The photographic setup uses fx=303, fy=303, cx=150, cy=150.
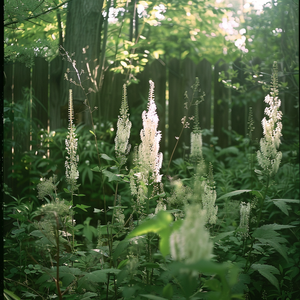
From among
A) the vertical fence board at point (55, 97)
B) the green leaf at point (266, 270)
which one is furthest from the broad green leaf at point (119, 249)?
the vertical fence board at point (55, 97)

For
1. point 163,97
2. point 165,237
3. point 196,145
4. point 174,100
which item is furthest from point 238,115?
point 165,237

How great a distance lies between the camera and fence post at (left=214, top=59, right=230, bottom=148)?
4285 mm

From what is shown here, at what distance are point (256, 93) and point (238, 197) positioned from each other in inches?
75.8

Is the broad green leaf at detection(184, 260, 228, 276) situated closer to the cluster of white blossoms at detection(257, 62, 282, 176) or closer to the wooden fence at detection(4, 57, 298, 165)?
the cluster of white blossoms at detection(257, 62, 282, 176)

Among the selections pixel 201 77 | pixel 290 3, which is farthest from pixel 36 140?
pixel 290 3

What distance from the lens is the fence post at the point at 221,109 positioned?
4.29m

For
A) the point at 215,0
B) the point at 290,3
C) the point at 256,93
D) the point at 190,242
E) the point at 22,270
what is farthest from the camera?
the point at 215,0

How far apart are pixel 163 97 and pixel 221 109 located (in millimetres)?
1000

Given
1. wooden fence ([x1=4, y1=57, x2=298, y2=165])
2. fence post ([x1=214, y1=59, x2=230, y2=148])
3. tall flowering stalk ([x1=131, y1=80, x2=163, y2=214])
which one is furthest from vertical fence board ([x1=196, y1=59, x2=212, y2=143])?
tall flowering stalk ([x1=131, y1=80, x2=163, y2=214])

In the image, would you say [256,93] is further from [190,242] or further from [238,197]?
[190,242]

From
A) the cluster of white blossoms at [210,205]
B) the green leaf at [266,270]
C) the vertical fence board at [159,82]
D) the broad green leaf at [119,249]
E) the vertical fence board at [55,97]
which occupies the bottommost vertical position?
the green leaf at [266,270]

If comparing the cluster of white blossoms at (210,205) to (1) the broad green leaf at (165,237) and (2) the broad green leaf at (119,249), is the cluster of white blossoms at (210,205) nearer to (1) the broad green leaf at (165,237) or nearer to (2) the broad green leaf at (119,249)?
(2) the broad green leaf at (119,249)

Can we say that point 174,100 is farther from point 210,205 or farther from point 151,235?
point 151,235

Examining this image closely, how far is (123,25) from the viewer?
9.43 ft
